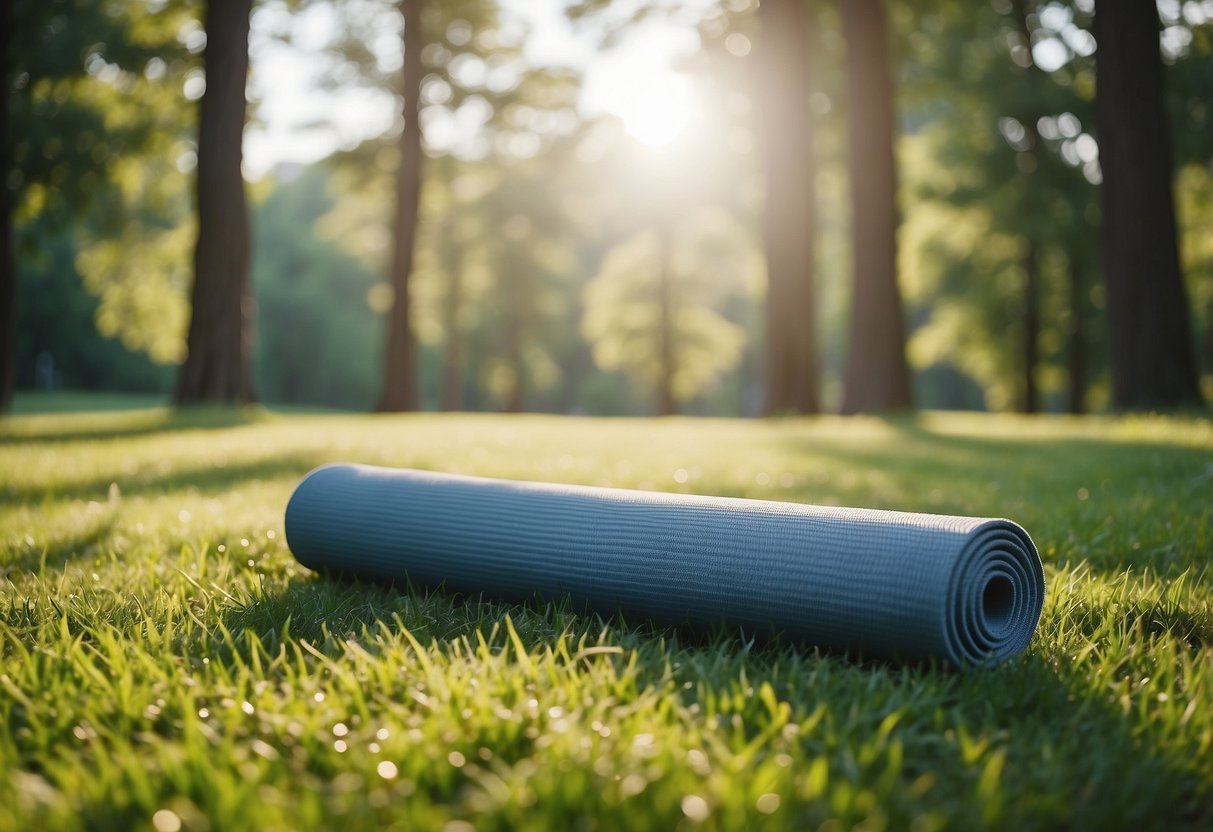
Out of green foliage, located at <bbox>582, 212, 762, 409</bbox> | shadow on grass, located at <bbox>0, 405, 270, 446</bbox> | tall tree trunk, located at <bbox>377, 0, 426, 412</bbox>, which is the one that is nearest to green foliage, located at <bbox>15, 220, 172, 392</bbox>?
green foliage, located at <bbox>582, 212, 762, 409</bbox>

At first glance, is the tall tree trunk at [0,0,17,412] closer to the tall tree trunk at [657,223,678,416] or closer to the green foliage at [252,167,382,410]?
the tall tree trunk at [657,223,678,416]

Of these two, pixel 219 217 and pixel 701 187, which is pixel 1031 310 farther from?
pixel 219 217

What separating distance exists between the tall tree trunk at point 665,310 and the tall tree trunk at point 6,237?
2079 centimetres

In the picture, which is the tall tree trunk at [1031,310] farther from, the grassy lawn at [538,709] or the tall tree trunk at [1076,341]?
the grassy lawn at [538,709]

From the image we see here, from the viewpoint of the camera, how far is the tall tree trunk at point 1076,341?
72.2 ft

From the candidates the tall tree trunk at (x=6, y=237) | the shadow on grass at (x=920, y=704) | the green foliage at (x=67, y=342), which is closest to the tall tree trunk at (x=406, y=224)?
the tall tree trunk at (x=6, y=237)

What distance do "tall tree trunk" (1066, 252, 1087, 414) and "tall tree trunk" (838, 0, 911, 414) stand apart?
1104 cm

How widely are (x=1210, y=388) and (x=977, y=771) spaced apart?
20.5 metres

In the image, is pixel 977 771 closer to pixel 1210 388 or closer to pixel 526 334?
pixel 1210 388

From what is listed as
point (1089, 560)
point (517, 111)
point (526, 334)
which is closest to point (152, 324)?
point (517, 111)

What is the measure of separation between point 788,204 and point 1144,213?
5239 mm

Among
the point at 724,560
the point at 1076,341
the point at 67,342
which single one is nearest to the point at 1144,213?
the point at 724,560

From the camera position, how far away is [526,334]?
37000 millimetres

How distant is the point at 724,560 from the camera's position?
2691 mm
